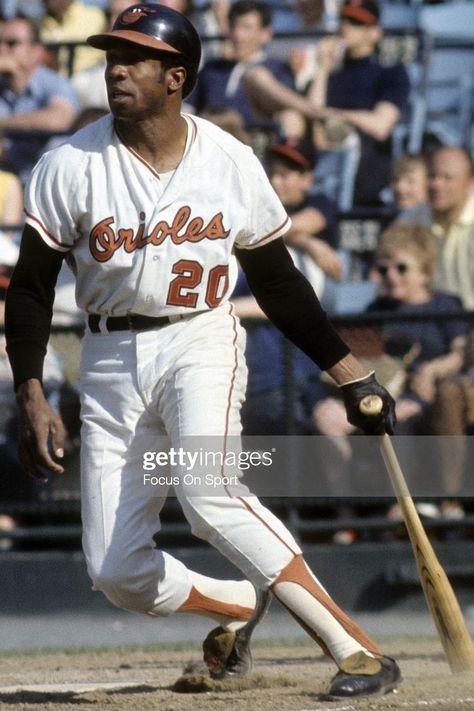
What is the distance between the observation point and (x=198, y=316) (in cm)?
404

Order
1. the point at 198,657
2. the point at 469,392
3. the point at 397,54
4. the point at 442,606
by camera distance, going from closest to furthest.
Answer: the point at 442,606 → the point at 198,657 → the point at 469,392 → the point at 397,54

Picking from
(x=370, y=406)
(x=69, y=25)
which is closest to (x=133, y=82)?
(x=370, y=406)

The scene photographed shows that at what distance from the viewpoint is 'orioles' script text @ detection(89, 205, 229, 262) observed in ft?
12.8

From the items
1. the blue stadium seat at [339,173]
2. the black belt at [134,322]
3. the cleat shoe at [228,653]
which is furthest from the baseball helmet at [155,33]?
the blue stadium seat at [339,173]

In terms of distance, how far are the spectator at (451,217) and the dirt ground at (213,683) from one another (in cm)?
215

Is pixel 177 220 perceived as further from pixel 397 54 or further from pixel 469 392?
pixel 397 54

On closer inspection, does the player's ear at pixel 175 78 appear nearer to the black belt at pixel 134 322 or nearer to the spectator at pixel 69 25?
the black belt at pixel 134 322

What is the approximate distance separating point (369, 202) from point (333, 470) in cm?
243

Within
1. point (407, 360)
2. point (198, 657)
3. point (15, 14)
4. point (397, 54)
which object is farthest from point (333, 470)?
point (15, 14)

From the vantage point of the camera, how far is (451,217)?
772cm

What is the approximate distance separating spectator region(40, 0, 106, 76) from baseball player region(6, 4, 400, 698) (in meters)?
5.43

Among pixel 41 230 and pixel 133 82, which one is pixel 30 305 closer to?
pixel 41 230

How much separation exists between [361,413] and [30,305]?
1123 mm

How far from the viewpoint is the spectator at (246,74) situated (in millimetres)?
8727
